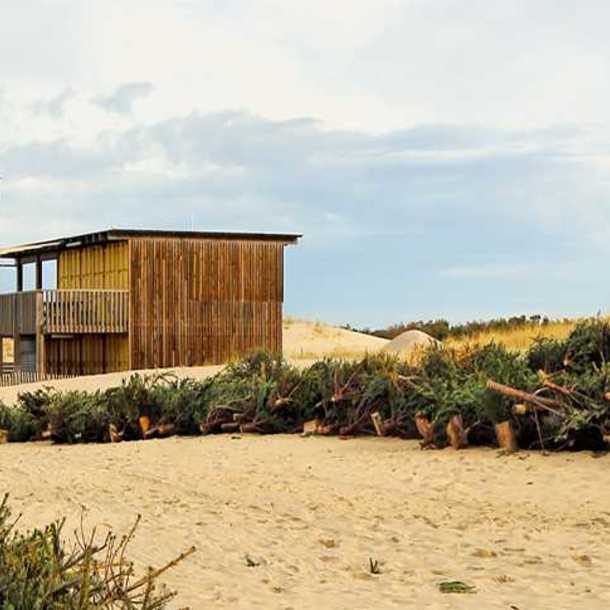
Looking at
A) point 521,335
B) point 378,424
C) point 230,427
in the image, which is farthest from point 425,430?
point 521,335

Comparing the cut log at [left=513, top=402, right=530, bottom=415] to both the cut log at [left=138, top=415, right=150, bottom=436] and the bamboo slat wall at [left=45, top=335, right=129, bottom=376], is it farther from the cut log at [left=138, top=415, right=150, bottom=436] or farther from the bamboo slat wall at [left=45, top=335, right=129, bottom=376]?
the bamboo slat wall at [left=45, top=335, right=129, bottom=376]

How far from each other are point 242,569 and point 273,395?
10487 millimetres

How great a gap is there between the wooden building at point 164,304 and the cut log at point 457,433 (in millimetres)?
22857

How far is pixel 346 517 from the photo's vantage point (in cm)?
1238

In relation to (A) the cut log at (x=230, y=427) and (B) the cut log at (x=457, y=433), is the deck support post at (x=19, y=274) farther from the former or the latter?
(B) the cut log at (x=457, y=433)

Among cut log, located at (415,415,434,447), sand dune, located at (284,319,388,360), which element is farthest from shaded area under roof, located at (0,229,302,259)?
cut log, located at (415,415,434,447)

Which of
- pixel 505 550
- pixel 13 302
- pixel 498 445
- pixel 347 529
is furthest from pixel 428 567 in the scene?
pixel 13 302

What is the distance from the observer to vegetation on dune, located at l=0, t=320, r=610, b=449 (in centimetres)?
1593

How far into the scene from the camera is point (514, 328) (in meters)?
41.2

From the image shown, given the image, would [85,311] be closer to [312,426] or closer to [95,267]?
[95,267]

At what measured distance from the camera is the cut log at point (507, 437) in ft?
52.3

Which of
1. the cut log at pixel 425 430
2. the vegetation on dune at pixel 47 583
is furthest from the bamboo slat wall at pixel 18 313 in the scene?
the vegetation on dune at pixel 47 583

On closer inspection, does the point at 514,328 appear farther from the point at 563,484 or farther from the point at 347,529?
the point at 347,529

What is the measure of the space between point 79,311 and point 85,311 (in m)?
0.26
